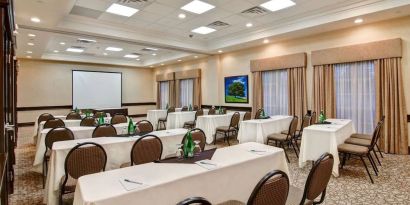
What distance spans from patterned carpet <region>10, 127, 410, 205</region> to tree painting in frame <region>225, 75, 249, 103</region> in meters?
4.21

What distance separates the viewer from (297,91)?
7.06m

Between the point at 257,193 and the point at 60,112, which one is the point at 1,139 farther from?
the point at 60,112

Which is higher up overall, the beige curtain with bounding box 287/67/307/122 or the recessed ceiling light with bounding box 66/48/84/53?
the recessed ceiling light with bounding box 66/48/84/53

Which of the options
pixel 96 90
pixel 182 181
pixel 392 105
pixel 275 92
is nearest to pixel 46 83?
pixel 96 90

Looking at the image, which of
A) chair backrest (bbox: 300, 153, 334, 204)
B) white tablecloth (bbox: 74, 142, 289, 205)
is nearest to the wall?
white tablecloth (bbox: 74, 142, 289, 205)

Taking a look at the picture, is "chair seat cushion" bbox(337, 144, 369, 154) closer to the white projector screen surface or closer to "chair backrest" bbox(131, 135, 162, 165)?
"chair backrest" bbox(131, 135, 162, 165)

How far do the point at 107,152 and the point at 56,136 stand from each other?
1302 mm

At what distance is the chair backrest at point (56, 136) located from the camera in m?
3.79

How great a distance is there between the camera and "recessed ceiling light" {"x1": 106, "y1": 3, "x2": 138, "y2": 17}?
5.32m

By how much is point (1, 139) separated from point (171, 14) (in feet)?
15.6

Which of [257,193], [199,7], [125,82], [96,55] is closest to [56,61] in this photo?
[96,55]

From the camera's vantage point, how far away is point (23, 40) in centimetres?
696

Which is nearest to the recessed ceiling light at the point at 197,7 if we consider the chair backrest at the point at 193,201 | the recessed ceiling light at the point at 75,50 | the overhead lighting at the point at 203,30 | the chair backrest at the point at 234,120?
the overhead lighting at the point at 203,30

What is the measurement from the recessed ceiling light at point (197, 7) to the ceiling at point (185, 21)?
5.6 inches
